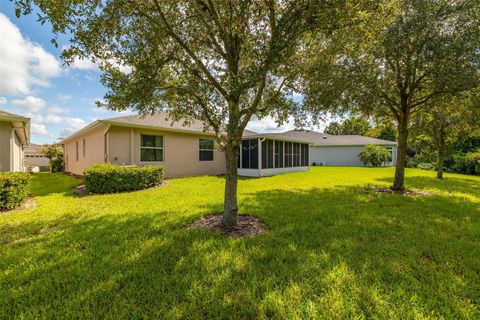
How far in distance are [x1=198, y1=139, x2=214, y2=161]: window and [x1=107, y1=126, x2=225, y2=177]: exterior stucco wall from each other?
244mm

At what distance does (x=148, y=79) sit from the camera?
4.70m

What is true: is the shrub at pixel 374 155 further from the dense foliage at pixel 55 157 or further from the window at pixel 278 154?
the dense foliage at pixel 55 157

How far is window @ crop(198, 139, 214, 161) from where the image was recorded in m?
14.2

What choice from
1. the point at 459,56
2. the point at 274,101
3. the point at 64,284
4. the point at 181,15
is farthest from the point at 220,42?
the point at 459,56

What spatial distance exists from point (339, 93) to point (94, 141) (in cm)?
1251

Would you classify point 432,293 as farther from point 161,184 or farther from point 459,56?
point 161,184

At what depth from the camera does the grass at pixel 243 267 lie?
7.47 feet

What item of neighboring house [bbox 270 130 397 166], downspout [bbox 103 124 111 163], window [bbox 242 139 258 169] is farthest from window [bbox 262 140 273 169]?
neighboring house [bbox 270 130 397 166]

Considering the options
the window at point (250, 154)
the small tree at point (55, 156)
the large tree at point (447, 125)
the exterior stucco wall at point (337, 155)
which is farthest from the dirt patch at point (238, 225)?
the exterior stucco wall at point (337, 155)

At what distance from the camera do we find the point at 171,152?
12.6 meters

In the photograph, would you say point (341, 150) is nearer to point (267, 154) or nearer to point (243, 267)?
point (267, 154)

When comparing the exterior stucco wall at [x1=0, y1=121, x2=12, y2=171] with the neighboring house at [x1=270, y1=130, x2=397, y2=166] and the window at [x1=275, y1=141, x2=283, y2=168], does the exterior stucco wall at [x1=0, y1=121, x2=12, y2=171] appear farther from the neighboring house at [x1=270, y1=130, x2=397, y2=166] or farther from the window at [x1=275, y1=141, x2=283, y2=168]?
the neighboring house at [x1=270, y1=130, x2=397, y2=166]

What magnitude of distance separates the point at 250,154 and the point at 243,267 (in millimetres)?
11827

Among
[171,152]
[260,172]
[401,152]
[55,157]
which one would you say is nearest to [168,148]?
[171,152]
